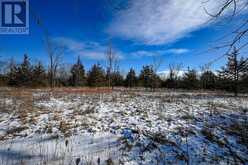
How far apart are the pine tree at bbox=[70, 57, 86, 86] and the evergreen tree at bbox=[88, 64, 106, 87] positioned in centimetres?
263

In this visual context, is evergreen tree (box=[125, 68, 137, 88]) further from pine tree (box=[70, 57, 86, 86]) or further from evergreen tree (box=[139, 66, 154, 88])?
pine tree (box=[70, 57, 86, 86])

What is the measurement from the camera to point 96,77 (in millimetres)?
41125

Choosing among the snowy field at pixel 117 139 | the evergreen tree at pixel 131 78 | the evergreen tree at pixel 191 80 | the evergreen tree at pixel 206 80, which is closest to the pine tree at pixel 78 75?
the evergreen tree at pixel 131 78

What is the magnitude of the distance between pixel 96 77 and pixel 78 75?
5.61 m

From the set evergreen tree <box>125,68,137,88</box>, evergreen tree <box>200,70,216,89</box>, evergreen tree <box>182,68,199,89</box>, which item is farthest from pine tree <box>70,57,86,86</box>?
evergreen tree <box>200,70,216,89</box>

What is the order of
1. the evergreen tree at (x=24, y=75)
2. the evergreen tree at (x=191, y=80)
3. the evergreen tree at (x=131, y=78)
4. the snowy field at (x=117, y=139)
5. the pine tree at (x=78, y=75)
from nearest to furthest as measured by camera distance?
the snowy field at (x=117, y=139), the evergreen tree at (x=24, y=75), the evergreen tree at (x=191, y=80), the pine tree at (x=78, y=75), the evergreen tree at (x=131, y=78)

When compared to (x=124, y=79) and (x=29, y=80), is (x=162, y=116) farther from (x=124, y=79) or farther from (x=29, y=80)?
(x=124, y=79)

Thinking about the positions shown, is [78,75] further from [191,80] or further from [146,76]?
[191,80]

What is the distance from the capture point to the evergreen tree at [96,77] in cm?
4094

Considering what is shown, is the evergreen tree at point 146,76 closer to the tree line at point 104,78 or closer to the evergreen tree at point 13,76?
the tree line at point 104,78

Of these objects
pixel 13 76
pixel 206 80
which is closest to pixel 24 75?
pixel 13 76

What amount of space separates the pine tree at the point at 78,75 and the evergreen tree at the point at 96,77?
2627 mm

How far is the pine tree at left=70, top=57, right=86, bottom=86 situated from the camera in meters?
44.1

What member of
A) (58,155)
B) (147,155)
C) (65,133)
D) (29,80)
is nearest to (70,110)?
(65,133)
